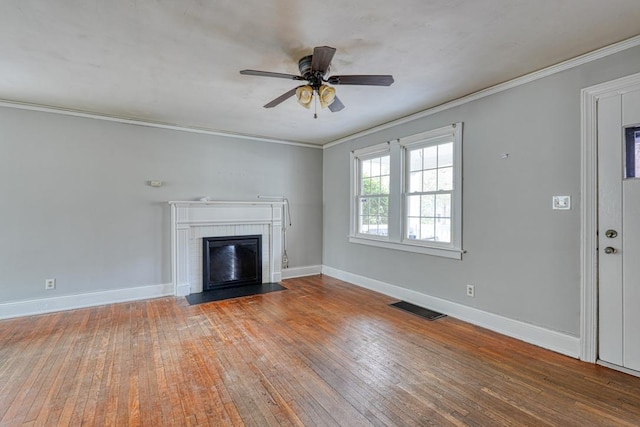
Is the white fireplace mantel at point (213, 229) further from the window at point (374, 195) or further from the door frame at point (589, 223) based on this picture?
the door frame at point (589, 223)

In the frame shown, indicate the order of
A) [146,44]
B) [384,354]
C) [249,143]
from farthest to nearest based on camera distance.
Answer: [249,143], [384,354], [146,44]

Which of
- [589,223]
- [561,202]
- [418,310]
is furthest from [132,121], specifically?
[589,223]

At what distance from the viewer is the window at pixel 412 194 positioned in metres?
3.73

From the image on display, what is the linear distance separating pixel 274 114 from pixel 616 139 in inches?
137

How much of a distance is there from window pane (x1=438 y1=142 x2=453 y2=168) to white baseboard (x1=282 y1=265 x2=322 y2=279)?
3.10 meters

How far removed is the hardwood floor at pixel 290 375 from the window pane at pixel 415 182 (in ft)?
5.53

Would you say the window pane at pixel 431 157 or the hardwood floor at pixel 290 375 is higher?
the window pane at pixel 431 157

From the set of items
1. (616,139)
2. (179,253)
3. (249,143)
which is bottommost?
(179,253)

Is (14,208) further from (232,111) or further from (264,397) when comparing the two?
(264,397)

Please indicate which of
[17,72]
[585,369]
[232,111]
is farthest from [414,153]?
[17,72]

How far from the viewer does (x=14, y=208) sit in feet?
12.2

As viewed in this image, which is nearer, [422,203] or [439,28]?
[439,28]

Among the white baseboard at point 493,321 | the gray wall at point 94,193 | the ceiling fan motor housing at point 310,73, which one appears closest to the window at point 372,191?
the white baseboard at point 493,321

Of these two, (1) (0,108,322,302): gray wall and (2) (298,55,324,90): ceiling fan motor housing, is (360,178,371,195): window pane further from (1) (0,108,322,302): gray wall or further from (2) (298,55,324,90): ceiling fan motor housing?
(2) (298,55,324,90): ceiling fan motor housing
